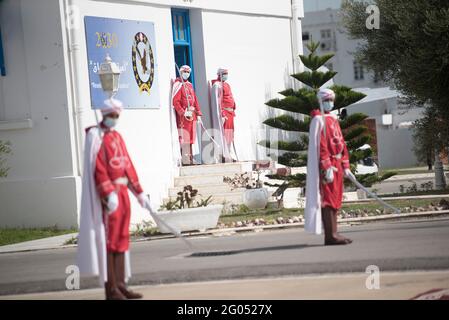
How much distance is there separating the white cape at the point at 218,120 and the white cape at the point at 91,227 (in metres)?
14.7

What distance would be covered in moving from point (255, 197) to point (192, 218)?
3392mm

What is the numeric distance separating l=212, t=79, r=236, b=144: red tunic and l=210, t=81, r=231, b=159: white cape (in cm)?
9

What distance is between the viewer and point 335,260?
41.3 ft

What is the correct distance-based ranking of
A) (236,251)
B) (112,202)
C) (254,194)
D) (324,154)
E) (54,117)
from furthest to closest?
(254,194) → (54,117) → (236,251) → (324,154) → (112,202)

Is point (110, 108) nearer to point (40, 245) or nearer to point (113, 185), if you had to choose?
point (113, 185)

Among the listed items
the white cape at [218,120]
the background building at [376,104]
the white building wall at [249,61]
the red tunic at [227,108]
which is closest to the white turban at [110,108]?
the white cape at [218,120]

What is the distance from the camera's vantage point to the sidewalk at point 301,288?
401 inches

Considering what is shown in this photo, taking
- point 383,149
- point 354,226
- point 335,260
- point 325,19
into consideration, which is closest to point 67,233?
point 354,226

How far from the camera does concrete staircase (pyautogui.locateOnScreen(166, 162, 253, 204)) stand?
919 inches

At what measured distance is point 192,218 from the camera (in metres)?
19.0

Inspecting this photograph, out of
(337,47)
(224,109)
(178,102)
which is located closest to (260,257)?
(178,102)

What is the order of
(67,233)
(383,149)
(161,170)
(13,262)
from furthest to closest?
(383,149), (161,170), (67,233), (13,262)

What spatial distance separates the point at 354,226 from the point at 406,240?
3.77 m

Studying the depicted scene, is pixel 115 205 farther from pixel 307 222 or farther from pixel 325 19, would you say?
pixel 325 19
